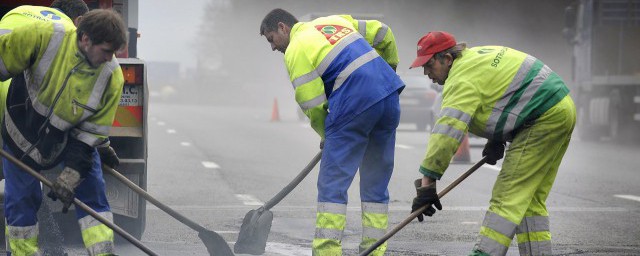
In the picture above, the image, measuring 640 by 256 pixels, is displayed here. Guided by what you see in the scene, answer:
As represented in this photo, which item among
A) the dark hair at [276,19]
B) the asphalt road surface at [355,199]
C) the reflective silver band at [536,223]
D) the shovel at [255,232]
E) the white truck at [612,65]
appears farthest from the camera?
the white truck at [612,65]

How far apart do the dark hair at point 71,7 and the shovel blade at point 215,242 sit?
59.3 inches

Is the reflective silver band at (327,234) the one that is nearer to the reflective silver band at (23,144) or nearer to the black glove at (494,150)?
the black glove at (494,150)

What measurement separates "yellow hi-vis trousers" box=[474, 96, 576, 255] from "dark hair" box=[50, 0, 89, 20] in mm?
2406

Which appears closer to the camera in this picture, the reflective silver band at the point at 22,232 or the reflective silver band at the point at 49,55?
the reflective silver band at the point at 49,55

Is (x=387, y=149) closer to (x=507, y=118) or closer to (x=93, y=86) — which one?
(x=507, y=118)

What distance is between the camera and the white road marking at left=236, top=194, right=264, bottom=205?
12.3 meters

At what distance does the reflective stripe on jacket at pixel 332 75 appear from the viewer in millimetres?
7230

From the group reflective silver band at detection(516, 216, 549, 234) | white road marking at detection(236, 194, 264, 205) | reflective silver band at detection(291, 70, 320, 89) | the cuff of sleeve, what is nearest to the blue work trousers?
reflective silver band at detection(291, 70, 320, 89)

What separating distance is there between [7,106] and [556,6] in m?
26.9

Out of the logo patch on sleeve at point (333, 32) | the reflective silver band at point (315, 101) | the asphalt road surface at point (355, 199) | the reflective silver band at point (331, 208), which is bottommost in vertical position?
the asphalt road surface at point (355, 199)

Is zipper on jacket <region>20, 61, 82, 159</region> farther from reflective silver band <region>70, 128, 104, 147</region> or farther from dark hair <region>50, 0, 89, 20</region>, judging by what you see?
dark hair <region>50, 0, 89, 20</region>

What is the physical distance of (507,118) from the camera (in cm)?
682

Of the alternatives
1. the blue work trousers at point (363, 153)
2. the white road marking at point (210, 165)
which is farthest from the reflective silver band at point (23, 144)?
the white road marking at point (210, 165)

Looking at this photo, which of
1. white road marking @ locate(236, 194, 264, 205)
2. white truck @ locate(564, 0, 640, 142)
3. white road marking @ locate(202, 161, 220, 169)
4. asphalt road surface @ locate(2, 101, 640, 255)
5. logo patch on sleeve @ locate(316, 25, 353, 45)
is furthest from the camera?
white truck @ locate(564, 0, 640, 142)
